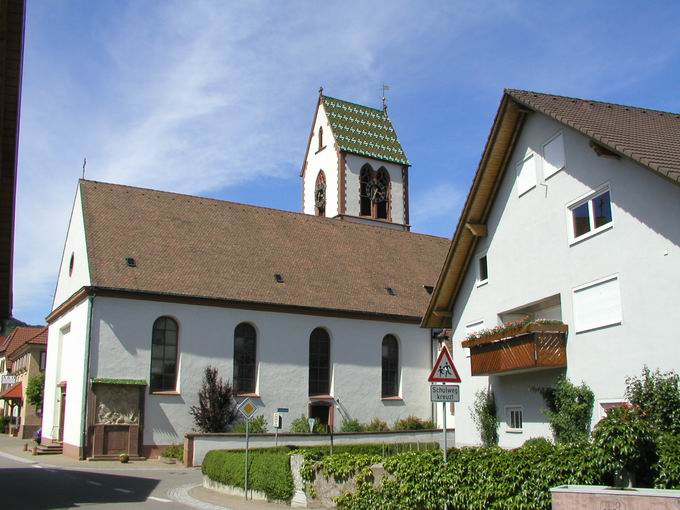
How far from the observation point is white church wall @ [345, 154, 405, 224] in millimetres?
49531

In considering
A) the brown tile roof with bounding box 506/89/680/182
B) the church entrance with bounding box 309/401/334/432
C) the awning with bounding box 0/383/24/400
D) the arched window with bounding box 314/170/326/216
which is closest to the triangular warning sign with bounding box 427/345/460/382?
the brown tile roof with bounding box 506/89/680/182

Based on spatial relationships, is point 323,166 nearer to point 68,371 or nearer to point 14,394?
point 68,371

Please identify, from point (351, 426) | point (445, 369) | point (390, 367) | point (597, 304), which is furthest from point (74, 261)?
point (445, 369)

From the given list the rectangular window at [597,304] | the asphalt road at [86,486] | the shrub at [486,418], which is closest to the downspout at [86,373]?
the asphalt road at [86,486]

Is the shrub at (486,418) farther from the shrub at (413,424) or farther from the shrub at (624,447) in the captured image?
the shrub at (413,424)

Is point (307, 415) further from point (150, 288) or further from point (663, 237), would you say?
point (663, 237)

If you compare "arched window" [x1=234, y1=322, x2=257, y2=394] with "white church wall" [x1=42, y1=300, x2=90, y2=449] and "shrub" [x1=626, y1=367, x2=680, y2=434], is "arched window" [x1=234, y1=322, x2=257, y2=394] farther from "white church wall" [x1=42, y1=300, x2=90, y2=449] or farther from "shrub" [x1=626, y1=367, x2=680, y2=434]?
"shrub" [x1=626, y1=367, x2=680, y2=434]

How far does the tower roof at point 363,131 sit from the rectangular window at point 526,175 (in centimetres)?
3123

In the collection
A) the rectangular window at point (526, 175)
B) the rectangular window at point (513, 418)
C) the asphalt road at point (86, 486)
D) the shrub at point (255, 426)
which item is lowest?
the asphalt road at point (86, 486)

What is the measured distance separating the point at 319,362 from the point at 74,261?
11806mm

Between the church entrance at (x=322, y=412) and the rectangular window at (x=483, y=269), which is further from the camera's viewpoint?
the church entrance at (x=322, y=412)

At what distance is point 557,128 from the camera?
1838 centimetres

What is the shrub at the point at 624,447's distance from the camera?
11.0m

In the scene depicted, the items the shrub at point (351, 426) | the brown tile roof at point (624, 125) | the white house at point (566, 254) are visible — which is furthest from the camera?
the shrub at point (351, 426)
